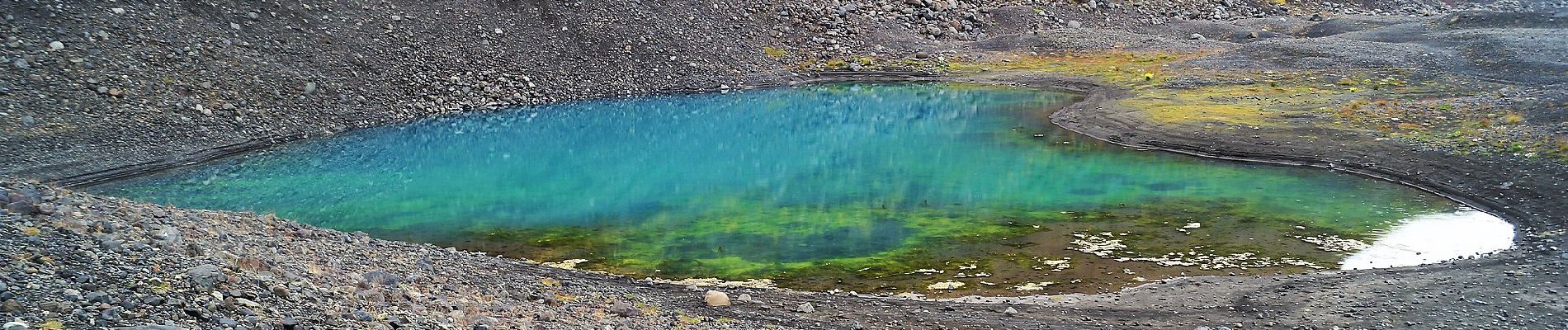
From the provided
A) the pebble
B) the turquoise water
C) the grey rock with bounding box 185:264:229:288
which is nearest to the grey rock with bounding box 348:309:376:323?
the grey rock with bounding box 185:264:229:288

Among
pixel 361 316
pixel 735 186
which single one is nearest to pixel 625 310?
pixel 361 316

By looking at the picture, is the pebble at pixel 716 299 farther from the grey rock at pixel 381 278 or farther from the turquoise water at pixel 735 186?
the grey rock at pixel 381 278

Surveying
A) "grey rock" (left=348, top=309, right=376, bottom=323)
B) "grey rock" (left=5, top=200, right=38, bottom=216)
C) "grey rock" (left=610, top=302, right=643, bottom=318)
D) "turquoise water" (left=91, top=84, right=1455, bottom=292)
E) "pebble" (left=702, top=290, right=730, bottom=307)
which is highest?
"grey rock" (left=5, top=200, right=38, bottom=216)

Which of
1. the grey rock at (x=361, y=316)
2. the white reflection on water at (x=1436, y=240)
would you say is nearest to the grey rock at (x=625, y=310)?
the grey rock at (x=361, y=316)

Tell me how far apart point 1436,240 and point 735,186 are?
16.1 metres

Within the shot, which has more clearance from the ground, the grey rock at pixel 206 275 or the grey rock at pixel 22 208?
the grey rock at pixel 22 208

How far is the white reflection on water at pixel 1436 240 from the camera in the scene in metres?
21.3

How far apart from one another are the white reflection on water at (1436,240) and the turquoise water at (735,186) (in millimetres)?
717

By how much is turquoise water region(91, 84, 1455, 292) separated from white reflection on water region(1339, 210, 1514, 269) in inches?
28.2

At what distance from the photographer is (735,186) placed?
3102 cm

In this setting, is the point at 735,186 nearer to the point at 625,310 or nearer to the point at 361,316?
the point at 625,310

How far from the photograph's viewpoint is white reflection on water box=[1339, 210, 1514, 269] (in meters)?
21.3

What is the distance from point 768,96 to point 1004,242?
94.3 feet

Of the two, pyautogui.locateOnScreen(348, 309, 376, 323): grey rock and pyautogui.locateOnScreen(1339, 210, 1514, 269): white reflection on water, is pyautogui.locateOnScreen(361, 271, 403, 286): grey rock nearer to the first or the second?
pyautogui.locateOnScreen(348, 309, 376, 323): grey rock
